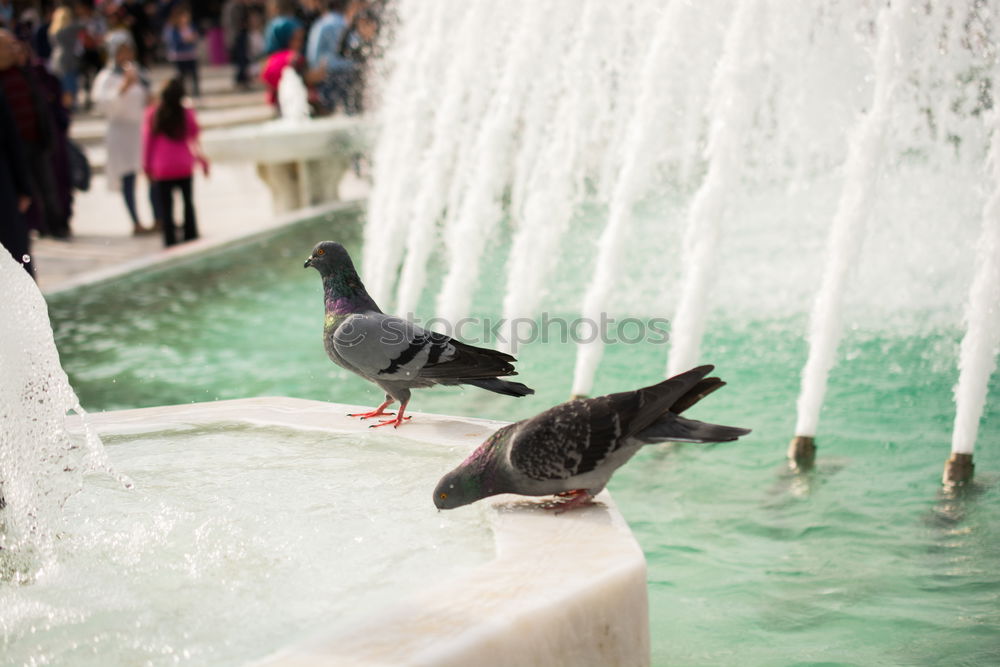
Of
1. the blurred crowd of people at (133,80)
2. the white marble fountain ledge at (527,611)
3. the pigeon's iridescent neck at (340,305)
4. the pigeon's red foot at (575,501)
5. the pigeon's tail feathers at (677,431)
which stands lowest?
the white marble fountain ledge at (527,611)

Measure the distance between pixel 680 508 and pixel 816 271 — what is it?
325 cm

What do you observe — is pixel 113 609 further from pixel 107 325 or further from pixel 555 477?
pixel 107 325

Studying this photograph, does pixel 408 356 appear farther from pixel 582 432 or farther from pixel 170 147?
pixel 170 147

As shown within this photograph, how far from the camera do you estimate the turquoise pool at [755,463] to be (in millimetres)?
2979

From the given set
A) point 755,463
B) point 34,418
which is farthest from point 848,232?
point 34,418

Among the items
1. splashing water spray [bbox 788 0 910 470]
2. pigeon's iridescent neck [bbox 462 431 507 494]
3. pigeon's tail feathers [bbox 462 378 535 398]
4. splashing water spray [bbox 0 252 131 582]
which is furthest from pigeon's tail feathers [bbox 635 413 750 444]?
splashing water spray [bbox 788 0 910 470]

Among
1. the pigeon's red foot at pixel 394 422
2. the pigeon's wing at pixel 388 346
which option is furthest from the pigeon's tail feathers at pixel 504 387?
the pigeon's red foot at pixel 394 422

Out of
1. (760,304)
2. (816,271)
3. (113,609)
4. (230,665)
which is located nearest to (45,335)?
(113,609)

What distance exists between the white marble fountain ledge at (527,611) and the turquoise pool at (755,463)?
70cm

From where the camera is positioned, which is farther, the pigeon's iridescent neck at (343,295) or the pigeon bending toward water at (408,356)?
the pigeon's iridescent neck at (343,295)

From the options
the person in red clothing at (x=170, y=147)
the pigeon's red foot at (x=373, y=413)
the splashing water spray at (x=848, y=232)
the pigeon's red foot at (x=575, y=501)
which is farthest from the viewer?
the person in red clothing at (x=170, y=147)

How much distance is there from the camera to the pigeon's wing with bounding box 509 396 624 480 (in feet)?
7.67

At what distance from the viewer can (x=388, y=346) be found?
290cm

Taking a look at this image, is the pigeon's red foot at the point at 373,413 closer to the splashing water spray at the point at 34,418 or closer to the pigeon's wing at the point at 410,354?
the pigeon's wing at the point at 410,354
